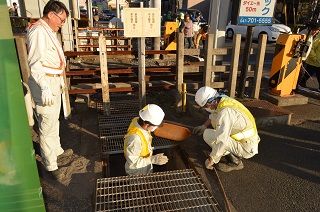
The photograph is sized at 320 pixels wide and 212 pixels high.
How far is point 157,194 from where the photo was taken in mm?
2809

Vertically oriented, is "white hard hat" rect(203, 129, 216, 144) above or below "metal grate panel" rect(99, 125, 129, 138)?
above


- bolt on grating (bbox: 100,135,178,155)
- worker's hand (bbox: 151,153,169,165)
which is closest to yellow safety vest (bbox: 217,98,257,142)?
worker's hand (bbox: 151,153,169,165)

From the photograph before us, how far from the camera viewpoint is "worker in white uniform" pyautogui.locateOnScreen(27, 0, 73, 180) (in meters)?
2.72

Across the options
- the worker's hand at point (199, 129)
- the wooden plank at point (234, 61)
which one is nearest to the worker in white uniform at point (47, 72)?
the worker's hand at point (199, 129)

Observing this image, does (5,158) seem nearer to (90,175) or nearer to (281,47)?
(90,175)

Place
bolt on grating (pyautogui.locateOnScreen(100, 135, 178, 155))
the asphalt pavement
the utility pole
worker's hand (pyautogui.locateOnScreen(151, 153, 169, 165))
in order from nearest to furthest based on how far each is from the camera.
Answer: the asphalt pavement < worker's hand (pyautogui.locateOnScreen(151, 153, 169, 165)) < bolt on grating (pyautogui.locateOnScreen(100, 135, 178, 155)) < the utility pole

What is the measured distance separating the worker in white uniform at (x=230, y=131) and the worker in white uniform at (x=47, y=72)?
183 cm

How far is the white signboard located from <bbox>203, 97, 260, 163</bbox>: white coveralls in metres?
2.22

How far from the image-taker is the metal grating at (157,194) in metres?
2.56

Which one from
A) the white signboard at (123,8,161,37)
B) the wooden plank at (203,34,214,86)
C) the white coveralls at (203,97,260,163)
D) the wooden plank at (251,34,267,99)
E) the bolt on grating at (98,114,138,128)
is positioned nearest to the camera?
the white coveralls at (203,97,260,163)

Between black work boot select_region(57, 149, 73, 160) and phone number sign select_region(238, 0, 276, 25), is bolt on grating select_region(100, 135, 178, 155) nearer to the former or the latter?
black work boot select_region(57, 149, 73, 160)

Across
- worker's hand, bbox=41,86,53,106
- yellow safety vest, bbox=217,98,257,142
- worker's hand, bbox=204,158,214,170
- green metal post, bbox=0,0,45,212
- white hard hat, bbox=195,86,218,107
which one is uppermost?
green metal post, bbox=0,0,45,212

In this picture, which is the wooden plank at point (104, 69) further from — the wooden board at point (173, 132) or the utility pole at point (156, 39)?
the utility pole at point (156, 39)

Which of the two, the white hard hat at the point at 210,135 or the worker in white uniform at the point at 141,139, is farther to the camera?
the white hard hat at the point at 210,135
